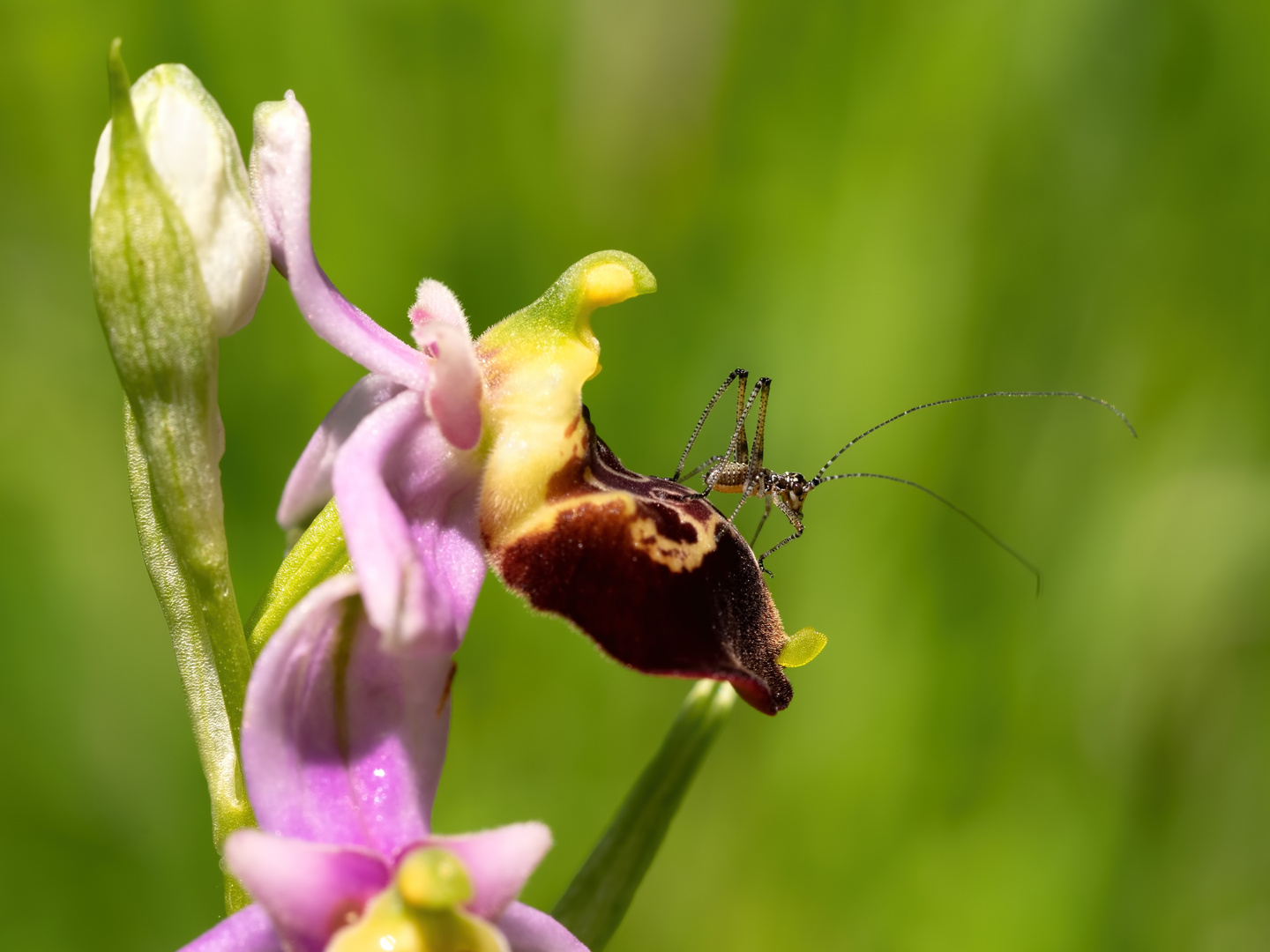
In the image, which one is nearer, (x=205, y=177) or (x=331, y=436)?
(x=205, y=177)

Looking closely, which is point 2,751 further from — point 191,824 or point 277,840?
point 277,840

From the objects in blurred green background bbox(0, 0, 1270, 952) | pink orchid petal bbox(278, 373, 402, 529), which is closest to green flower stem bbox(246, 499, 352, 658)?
pink orchid petal bbox(278, 373, 402, 529)

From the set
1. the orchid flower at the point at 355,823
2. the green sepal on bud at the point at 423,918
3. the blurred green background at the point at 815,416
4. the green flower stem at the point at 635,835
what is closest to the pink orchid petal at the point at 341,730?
the orchid flower at the point at 355,823

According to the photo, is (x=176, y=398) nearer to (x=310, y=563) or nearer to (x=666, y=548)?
(x=310, y=563)

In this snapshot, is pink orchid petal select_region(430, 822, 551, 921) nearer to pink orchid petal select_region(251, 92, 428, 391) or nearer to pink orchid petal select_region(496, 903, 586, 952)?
pink orchid petal select_region(496, 903, 586, 952)

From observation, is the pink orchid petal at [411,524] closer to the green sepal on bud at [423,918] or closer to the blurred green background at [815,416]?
the green sepal on bud at [423,918]

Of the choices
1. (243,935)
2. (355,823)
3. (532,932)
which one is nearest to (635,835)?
(532,932)

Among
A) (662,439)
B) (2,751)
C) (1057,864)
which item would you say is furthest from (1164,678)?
(2,751)
